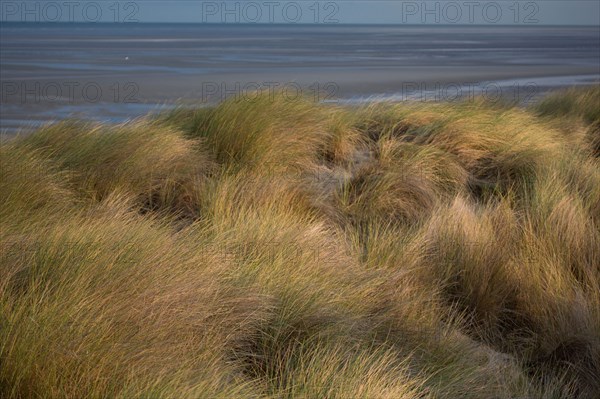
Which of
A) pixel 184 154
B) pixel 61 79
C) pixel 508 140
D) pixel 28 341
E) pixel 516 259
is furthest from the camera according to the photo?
pixel 61 79

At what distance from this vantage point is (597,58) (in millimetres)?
34906

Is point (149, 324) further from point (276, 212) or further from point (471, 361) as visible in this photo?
point (276, 212)

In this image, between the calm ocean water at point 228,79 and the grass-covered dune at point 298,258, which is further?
the calm ocean water at point 228,79

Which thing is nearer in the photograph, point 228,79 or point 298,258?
point 298,258

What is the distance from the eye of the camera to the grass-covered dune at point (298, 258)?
3094 millimetres

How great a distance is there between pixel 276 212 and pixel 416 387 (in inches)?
85.0

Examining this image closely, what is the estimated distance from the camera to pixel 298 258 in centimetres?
428

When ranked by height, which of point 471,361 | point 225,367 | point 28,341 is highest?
point 28,341

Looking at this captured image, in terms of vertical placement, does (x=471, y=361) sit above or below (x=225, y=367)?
below

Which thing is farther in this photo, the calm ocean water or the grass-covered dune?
the calm ocean water

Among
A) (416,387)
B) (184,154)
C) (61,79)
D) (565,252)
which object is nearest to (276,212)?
(184,154)

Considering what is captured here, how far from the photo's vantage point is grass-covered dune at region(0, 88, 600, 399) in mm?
3094

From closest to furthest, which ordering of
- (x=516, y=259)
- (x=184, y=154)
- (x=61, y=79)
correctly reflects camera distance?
(x=516, y=259) < (x=184, y=154) < (x=61, y=79)

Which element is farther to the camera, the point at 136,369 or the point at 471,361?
the point at 471,361
